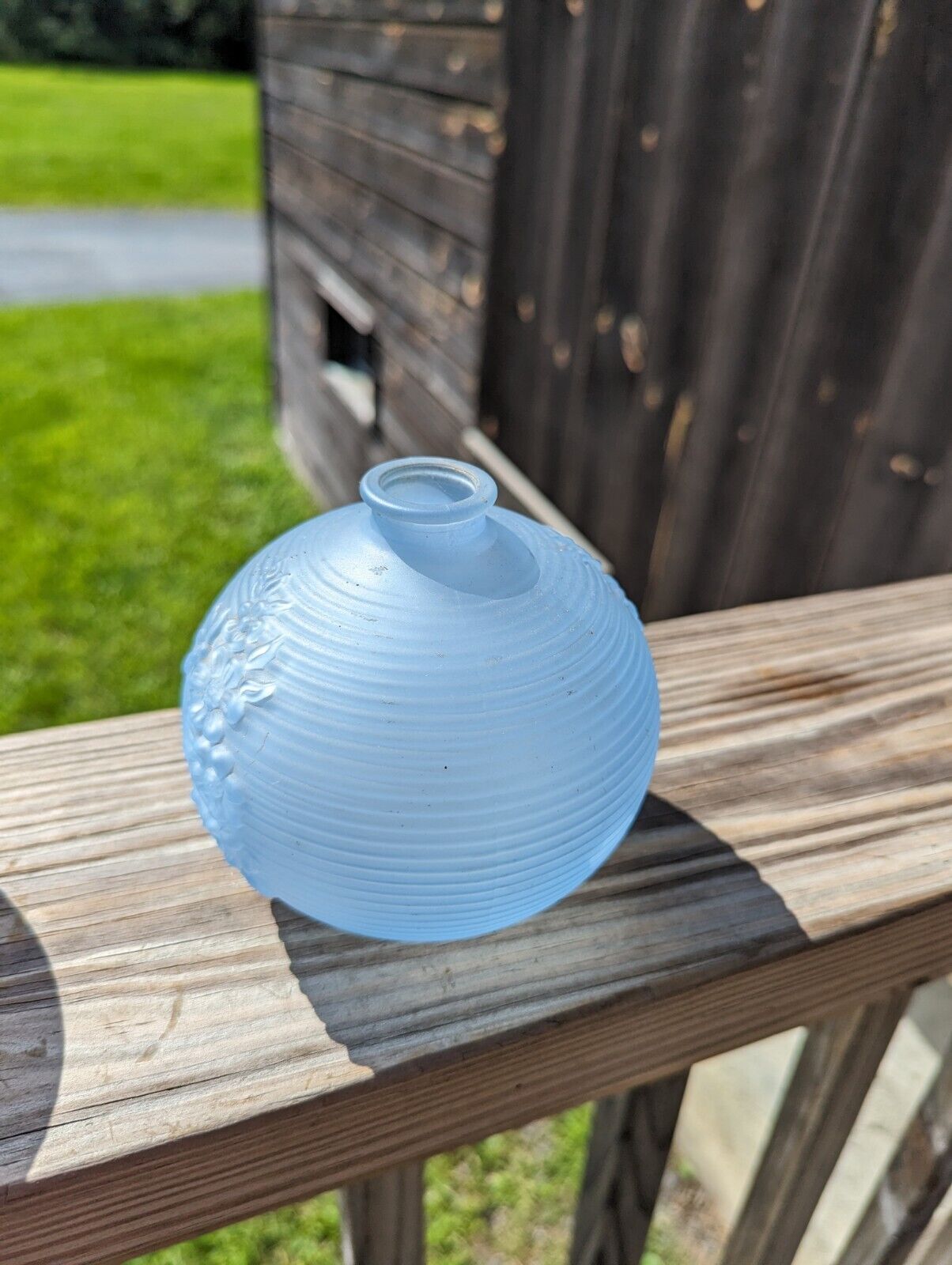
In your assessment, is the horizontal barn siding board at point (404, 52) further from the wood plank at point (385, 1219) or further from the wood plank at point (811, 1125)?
the wood plank at point (385, 1219)

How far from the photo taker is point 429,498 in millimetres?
634

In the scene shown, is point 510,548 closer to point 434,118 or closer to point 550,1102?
point 550,1102

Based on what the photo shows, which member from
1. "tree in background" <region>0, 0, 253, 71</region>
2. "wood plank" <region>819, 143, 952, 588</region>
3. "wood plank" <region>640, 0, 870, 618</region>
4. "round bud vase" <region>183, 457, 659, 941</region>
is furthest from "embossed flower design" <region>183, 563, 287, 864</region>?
"tree in background" <region>0, 0, 253, 71</region>

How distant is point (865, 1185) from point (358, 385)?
13.1 feet

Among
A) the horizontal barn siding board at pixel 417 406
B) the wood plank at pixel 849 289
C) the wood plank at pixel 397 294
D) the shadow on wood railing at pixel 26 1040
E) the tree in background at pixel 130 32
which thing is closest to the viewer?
the shadow on wood railing at pixel 26 1040

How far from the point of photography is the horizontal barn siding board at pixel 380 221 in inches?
117

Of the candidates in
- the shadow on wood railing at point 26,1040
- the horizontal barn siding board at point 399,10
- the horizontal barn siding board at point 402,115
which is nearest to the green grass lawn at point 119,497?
the horizontal barn siding board at point 402,115

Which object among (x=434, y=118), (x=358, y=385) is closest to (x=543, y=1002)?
(x=434, y=118)

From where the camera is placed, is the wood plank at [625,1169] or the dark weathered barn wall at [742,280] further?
the dark weathered barn wall at [742,280]

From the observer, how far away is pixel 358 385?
15.4 feet

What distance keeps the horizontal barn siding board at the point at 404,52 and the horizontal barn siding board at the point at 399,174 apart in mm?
226

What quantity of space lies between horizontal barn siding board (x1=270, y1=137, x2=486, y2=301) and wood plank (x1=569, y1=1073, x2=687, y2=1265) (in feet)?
7.96

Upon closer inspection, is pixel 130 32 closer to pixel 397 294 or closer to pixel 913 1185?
pixel 397 294

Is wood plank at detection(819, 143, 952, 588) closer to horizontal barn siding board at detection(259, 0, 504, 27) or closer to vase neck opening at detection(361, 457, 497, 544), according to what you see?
vase neck opening at detection(361, 457, 497, 544)
